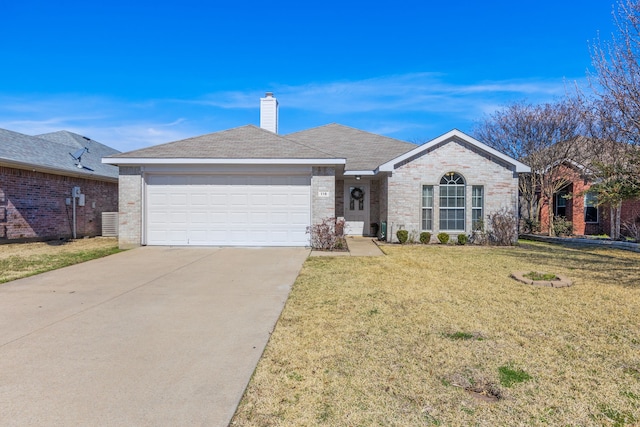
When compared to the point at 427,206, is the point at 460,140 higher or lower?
higher

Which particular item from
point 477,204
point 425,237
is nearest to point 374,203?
point 425,237

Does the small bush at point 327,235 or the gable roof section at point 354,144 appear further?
the gable roof section at point 354,144

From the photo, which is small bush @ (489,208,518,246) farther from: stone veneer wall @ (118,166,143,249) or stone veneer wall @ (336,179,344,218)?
stone veneer wall @ (118,166,143,249)

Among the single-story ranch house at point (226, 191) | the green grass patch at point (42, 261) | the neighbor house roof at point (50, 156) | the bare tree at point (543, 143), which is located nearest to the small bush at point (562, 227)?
the bare tree at point (543, 143)

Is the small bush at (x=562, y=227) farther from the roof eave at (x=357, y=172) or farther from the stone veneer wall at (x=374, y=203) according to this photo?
the roof eave at (x=357, y=172)

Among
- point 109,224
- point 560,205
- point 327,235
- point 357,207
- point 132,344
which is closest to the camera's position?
point 132,344

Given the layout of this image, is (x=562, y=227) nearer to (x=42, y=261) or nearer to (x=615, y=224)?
(x=615, y=224)

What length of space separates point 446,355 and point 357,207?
43.1ft

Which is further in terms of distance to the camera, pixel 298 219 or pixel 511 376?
pixel 298 219

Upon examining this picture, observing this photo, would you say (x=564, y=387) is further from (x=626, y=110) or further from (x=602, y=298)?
(x=626, y=110)

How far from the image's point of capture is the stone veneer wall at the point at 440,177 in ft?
45.1

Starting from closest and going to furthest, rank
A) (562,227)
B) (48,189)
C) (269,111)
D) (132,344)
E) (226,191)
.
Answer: (132,344) → (226,191) → (48,189) → (562,227) → (269,111)

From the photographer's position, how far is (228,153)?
12023 mm

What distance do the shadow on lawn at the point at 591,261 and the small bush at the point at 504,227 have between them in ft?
1.69
